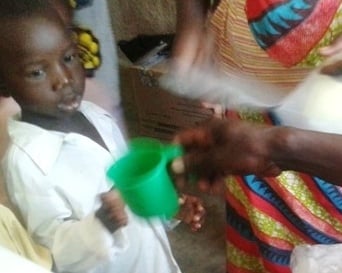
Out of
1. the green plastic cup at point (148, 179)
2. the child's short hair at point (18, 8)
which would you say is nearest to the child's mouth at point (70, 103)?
the child's short hair at point (18, 8)

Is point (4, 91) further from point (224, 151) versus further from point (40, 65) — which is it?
point (224, 151)

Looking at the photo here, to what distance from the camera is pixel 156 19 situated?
1744 mm

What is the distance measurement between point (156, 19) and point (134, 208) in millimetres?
1140

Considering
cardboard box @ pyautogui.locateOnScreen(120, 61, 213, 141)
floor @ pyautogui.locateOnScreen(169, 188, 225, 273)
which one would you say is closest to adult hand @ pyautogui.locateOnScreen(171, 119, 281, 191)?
floor @ pyautogui.locateOnScreen(169, 188, 225, 273)

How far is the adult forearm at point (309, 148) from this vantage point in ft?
1.90

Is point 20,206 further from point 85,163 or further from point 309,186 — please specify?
point 309,186

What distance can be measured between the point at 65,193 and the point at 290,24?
1.13 feet

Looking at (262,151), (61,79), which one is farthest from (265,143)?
(61,79)

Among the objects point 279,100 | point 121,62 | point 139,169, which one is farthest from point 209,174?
point 121,62

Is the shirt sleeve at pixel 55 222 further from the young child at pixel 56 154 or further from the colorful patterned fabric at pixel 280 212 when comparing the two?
the colorful patterned fabric at pixel 280 212

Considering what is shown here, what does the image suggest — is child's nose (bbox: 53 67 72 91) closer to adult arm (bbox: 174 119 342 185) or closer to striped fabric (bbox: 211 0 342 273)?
striped fabric (bbox: 211 0 342 273)

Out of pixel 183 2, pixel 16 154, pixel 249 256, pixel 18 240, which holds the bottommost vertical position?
pixel 249 256

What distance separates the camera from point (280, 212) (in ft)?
3.13

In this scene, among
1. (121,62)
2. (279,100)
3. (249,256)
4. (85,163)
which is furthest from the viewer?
(121,62)
